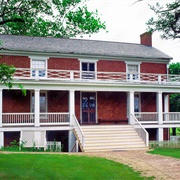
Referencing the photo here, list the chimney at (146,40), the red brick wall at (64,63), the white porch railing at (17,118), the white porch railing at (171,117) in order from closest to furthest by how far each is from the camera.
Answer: the white porch railing at (17,118), the red brick wall at (64,63), the white porch railing at (171,117), the chimney at (146,40)

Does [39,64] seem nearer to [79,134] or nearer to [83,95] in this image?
[83,95]

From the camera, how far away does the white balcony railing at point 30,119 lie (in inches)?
883

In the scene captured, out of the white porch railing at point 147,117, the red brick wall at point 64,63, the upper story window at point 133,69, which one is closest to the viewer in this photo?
the red brick wall at point 64,63

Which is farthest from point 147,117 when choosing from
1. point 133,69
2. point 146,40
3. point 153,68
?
point 146,40

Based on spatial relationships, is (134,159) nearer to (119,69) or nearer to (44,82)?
(44,82)

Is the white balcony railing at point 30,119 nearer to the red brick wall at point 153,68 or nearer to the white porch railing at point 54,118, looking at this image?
the white porch railing at point 54,118

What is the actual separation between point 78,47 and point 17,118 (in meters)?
8.06

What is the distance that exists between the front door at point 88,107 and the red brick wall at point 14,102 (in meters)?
4.70

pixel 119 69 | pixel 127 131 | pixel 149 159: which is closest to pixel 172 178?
pixel 149 159

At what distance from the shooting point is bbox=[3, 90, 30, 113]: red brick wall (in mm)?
24000

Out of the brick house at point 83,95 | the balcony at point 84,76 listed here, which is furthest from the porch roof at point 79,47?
the balcony at point 84,76

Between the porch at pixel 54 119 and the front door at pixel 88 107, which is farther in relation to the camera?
the front door at pixel 88 107

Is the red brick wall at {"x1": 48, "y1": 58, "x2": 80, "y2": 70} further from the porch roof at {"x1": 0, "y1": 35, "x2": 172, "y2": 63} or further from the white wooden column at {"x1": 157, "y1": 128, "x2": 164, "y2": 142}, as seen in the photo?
the white wooden column at {"x1": 157, "y1": 128, "x2": 164, "y2": 142}

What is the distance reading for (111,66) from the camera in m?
27.1
